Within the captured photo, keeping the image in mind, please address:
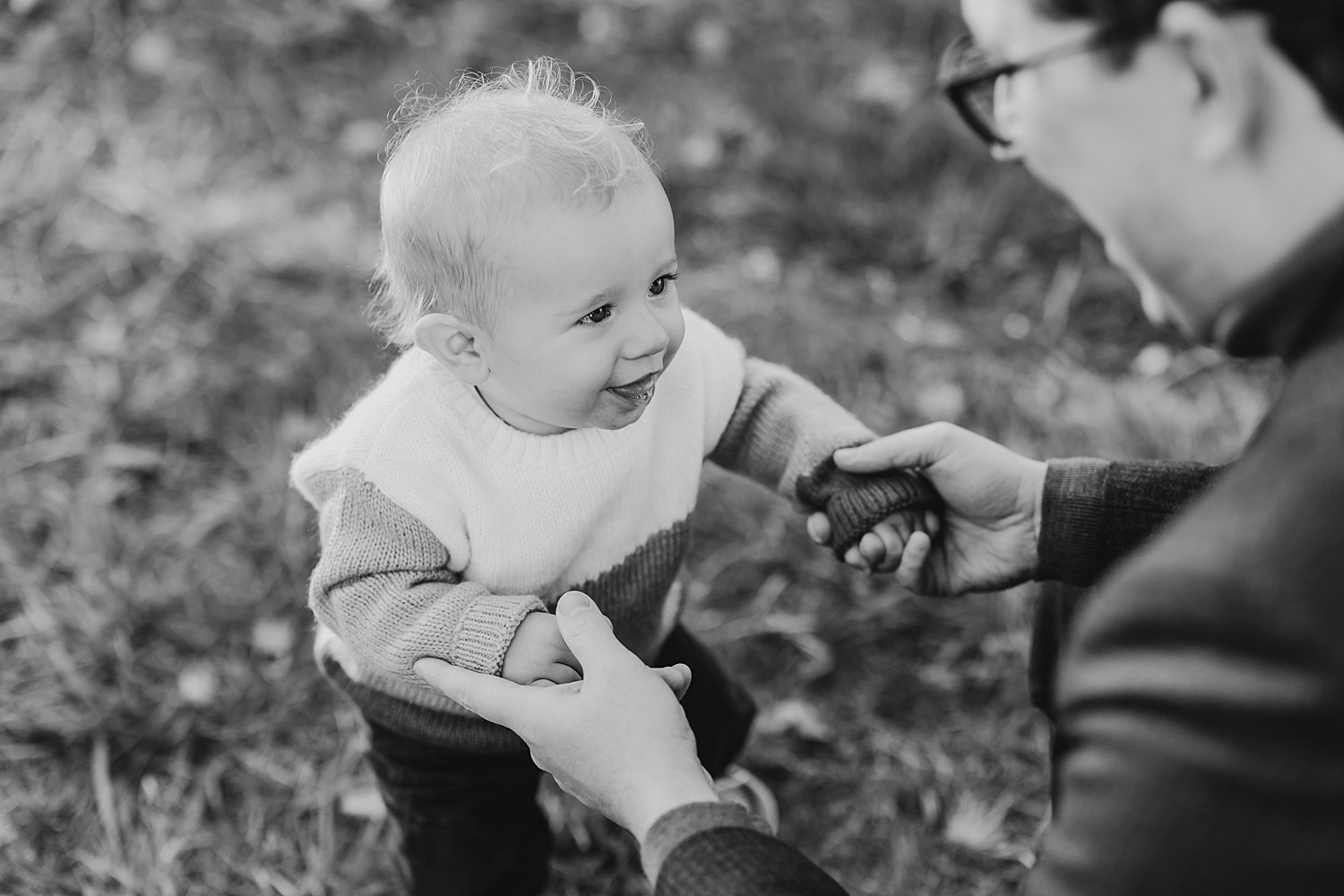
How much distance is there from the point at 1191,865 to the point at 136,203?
3.03 m

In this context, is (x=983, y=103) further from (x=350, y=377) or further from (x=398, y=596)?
(x=350, y=377)

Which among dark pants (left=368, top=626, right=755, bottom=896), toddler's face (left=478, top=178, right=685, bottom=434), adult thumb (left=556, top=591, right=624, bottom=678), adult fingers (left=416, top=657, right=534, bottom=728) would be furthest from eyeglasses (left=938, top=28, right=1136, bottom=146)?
dark pants (left=368, top=626, right=755, bottom=896)

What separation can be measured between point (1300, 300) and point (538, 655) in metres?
0.94

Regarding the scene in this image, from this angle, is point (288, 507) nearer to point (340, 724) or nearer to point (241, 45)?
point (340, 724)

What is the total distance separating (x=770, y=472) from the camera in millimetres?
1824

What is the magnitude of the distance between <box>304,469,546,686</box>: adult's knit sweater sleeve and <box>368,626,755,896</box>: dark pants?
0.31 metres

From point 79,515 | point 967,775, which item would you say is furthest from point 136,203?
point 967,775

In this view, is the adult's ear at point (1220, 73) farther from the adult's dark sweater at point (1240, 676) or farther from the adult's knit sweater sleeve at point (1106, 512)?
the adult's knit sweater sleeve at point (1106, 512)

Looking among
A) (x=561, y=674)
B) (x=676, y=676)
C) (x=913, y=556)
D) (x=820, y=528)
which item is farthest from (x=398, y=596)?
(x=913, y=556)

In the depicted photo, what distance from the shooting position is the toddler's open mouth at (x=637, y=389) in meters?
1.53

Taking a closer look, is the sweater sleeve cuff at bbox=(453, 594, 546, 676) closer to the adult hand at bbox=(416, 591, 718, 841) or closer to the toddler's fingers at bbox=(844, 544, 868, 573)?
the adult hand at bbox=(416, 591, 718, 841)

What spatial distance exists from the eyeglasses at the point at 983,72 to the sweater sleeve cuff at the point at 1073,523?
0.53 metres

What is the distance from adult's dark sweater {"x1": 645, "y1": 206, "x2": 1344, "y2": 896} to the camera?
0.96m

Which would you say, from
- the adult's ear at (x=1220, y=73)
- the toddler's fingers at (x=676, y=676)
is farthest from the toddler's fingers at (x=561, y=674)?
the adult's ear at (x=1220, y=73)
